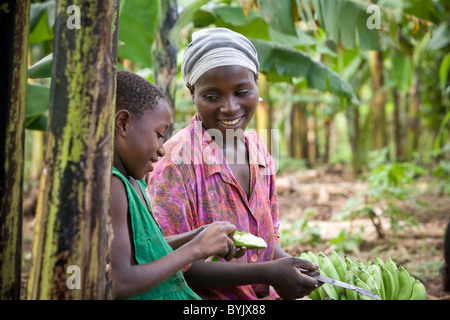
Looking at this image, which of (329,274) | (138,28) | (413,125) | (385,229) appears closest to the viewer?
(329,274)

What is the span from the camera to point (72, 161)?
4.22ft

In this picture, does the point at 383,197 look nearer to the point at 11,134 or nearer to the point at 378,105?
the point at 11,134

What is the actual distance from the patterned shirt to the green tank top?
28cm

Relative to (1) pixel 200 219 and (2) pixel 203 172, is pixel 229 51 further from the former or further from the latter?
(1) pixel 200 219

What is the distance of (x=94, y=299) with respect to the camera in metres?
1.36

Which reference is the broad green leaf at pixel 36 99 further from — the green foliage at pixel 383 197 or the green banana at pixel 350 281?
the green foliage at pixel 383 197

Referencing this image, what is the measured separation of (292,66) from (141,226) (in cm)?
344

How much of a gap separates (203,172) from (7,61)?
39.8 inches

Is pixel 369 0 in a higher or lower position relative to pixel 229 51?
higher

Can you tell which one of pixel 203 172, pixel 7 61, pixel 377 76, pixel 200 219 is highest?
pixel 377 76

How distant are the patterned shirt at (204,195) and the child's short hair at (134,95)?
437 mm

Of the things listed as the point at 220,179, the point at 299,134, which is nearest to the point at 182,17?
the point at 220,179

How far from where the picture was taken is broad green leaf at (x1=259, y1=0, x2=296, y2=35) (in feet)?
11.7
